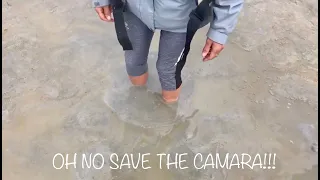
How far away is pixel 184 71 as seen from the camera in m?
2.38

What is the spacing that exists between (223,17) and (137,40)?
472 mm

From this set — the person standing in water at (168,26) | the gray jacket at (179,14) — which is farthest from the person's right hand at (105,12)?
the gray jacket at (179,14)

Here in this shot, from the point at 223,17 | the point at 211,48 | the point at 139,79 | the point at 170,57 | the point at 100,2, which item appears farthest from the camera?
the point at 139,79

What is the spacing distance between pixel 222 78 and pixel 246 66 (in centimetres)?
18

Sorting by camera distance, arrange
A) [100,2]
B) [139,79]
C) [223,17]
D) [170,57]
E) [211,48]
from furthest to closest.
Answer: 1. [139,79]
2. [170,57]
3. [100,2]
4. [211,48]
5. [223,17]

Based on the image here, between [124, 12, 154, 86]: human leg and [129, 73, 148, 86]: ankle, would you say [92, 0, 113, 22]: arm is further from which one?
[129, 73, 148, 86]: ankle

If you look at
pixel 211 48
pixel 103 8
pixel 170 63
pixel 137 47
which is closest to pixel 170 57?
pixel 170 63

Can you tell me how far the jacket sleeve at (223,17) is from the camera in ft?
4.87

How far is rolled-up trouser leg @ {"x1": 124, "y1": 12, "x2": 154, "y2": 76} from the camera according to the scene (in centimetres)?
178

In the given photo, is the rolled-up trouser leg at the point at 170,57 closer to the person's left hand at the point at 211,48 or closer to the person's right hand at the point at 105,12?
the person's left hand at the point at 211,48

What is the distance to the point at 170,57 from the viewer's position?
187 cm

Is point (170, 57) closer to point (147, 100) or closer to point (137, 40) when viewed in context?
point (137, 40)

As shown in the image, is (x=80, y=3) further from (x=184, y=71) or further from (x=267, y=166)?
(x=267, y=166)

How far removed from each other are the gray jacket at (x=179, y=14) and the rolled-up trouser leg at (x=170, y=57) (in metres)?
0.06
